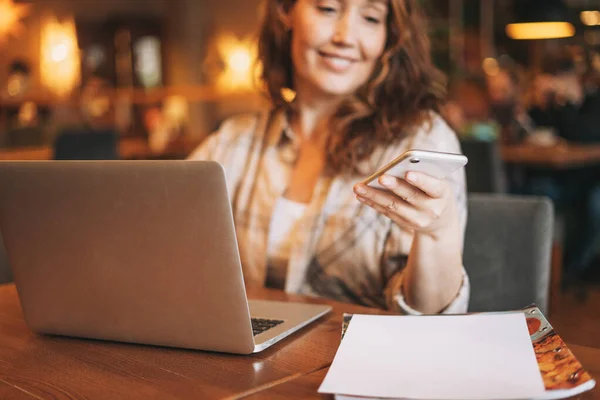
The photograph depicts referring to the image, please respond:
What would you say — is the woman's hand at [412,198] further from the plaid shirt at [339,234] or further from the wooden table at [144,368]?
the plaid shirt at [339,234]

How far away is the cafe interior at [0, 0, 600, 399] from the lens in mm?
831

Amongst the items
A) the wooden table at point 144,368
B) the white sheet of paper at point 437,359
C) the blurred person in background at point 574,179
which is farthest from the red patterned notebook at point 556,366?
the blurred person in background at point 574,179

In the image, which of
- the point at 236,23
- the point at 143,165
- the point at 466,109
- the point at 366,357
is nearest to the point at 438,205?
the point at 366,357

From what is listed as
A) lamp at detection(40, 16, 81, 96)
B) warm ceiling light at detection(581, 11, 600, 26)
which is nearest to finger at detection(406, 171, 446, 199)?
lamp at detection(40, 16, 81, 96)

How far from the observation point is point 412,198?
2.96ft

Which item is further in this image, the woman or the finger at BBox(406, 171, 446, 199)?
the woman

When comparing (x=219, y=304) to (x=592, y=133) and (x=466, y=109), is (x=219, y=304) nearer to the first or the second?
(x=592, y=133)

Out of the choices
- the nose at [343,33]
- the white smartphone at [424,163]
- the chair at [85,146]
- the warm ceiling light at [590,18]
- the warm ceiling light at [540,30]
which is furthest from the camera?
the warm ceiling light at [590,18]

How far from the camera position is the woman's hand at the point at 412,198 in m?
0.86

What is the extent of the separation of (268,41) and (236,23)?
6606 millimetres

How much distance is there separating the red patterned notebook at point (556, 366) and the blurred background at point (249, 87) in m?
0.56

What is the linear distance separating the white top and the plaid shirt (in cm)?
2

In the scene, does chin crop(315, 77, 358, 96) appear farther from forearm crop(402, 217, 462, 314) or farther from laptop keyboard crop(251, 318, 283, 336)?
laptop keyboard crop(251, 318, 283, 336)

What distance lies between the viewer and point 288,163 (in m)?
1.56
